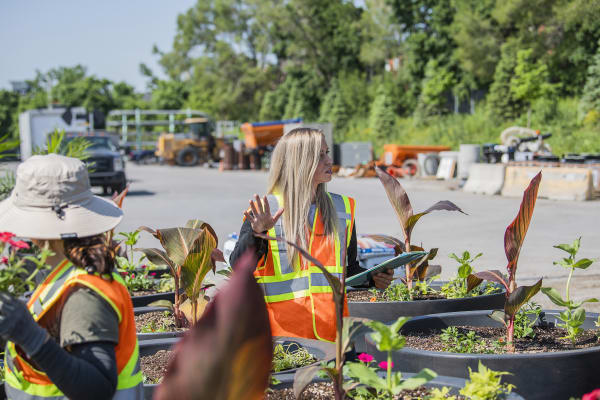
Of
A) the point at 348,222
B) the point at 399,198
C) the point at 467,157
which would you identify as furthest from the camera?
the point at 467,157

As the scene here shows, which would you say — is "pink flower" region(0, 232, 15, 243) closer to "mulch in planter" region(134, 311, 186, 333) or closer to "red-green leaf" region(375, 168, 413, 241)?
"mulch in planter" region(134, 311, 186, 333)

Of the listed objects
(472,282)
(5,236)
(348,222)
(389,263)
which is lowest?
(472,282)

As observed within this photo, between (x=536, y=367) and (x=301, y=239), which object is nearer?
(x=536, y=367)

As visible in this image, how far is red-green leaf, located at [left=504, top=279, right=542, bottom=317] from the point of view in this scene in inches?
112

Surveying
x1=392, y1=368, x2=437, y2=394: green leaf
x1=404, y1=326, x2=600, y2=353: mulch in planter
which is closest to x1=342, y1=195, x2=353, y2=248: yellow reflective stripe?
x1=404, y1=326, x2=600, y2=353: mulch in planter

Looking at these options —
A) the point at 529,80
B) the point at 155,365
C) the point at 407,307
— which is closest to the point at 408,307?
the point at 407,307

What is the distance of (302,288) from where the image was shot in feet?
9.21

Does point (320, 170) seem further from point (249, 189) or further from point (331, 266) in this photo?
point (249, 189)

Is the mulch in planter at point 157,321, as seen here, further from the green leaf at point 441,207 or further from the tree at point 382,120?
the tree at point 382,120

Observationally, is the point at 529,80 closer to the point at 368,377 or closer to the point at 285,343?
the point at 285,343

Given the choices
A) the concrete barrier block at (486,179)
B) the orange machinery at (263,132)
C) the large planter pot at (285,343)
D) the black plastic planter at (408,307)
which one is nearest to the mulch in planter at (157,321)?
the large planter pot at (285,343)

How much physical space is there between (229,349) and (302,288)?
2073 millimetres

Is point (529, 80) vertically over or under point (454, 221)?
over

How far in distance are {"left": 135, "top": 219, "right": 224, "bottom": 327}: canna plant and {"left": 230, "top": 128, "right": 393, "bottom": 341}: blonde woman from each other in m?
0.36
